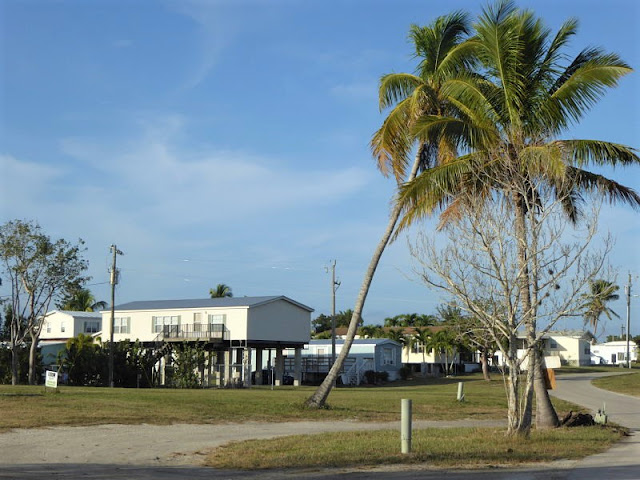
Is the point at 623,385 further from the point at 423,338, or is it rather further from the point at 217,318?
the point at 217,318

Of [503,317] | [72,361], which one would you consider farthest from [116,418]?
[72,361]

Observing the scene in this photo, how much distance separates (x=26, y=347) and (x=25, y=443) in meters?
39.4

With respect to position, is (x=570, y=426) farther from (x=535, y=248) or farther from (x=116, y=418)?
(x=116, y=418)

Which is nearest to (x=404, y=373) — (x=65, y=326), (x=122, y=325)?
(x=122, y=325)

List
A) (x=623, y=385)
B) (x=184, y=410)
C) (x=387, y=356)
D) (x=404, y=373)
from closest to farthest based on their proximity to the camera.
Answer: (x=184, y=410) → (x=623, y=385) → (x=404, y=373) → (x=387, y=356)

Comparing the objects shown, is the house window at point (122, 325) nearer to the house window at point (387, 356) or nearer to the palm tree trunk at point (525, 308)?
the house window at point (387, 356)

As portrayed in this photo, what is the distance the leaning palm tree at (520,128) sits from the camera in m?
18.4

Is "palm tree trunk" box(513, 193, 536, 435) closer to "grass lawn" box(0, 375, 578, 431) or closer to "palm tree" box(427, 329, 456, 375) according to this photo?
"grass lawn" box(0, 375, 578, 431)

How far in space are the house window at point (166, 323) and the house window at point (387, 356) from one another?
21.6 m

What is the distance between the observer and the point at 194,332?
182 ft

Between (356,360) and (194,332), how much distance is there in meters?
15.7

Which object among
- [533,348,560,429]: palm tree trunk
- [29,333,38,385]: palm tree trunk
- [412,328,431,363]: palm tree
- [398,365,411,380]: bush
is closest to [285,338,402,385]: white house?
[398,365,411,380]: bush

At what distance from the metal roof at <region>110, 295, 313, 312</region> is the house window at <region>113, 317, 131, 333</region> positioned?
0.91 meters

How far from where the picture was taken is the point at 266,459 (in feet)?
45.1
